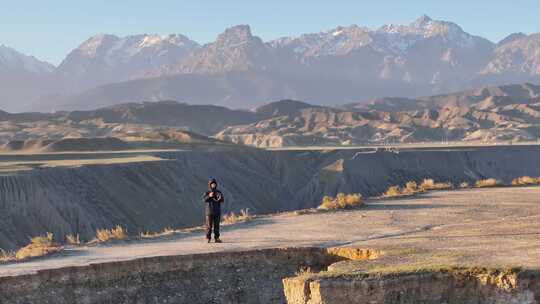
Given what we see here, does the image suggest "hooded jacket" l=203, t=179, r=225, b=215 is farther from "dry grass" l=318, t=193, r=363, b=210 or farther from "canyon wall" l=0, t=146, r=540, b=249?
"canyon wall" l=0, t=146, r=540, b=249

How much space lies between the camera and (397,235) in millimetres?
20781

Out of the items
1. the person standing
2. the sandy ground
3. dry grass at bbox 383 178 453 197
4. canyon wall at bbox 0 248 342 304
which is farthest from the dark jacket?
dry grass at bbox 383 178 453 197

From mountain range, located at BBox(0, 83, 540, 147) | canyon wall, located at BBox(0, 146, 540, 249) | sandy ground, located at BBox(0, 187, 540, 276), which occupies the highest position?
mountain range, located at BBox(0, 83, 540, 147)

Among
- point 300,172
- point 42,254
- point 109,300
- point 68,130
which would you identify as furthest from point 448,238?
point 68,130

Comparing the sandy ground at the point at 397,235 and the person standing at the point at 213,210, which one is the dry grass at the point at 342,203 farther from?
the person standing at the point at 213,210

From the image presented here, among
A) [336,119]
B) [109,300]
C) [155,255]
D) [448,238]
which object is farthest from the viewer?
[336,119]

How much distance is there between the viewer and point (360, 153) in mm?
93000

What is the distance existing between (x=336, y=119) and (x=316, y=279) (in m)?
171

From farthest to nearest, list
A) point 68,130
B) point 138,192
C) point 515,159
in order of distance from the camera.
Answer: point 68,130, point 515,159, point 138,192

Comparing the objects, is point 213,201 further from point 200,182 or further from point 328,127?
point 328,127

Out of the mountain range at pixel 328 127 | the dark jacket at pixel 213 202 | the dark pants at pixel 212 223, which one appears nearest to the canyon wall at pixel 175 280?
the dark pants at pixel 212 223

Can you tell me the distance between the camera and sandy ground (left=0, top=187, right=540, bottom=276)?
17062 millimetres

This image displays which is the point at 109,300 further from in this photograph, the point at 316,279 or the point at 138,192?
the point at 138,192

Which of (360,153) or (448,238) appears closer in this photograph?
(448,238)
